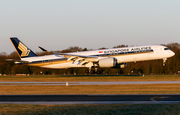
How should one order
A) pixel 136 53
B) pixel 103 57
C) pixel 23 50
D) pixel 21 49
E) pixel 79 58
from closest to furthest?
pixel 136 53 < pixel 103 57 < pixel 79 58 < pixel 23 50 < pixel 21 49

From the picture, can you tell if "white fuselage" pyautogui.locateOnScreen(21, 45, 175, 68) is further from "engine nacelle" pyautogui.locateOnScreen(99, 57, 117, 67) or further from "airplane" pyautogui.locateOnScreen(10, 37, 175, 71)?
"engine nacelle" pyautogui.locateOnScreen(99, 57, 117, 67)

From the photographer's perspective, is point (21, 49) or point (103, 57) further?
point (21, 49)

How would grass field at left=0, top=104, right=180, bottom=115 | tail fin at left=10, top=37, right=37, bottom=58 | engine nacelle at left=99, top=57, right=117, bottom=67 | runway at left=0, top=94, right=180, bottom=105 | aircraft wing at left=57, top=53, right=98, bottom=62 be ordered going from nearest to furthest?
grass field at left=0, top=104, right=180, bottom=115
runway at left=0, top=94, right=180, bottom=105
engine nacelle at left=99, top=57, right=117, bottom=67
aircraft wing at left=57, top=53, right=98, bottom=62
tail fin at left=10, top=37, right=37, bottom=58

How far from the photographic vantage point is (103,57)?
43938 mm

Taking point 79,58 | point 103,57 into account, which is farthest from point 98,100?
point 79,58

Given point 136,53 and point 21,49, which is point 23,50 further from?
point 136,53

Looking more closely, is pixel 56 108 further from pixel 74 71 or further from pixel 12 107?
pixel 74 71

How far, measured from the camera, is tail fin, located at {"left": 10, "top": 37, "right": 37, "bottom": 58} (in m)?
50.2

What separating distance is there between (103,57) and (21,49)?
18743 mm

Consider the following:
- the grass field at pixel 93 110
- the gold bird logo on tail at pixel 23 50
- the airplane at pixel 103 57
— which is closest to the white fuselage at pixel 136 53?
the airplane at pixel 103 57

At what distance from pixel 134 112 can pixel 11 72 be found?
57614 millimetres

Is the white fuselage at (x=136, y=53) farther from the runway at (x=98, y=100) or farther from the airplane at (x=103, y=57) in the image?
the runway at (x=98, y=100)

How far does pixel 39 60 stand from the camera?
1903 inches

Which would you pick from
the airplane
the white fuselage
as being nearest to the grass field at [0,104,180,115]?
the airplane
